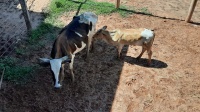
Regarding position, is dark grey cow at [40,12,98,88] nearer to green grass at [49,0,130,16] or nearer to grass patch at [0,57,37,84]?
grass patch at [0,57,37,84]

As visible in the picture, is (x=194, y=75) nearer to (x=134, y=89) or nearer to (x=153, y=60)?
(x=153, y=60)

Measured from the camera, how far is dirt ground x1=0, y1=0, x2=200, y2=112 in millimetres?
6582

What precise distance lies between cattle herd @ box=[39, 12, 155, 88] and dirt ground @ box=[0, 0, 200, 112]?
1.34 ft

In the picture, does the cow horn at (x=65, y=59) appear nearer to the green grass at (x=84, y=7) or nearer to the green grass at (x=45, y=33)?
the green grass at (x=45, y=33)

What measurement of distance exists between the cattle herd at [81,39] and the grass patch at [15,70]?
1270 mm

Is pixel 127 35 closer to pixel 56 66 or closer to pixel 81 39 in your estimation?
pixel 81 39

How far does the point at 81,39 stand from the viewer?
280 inches

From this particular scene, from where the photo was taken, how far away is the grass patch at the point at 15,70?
722 cm

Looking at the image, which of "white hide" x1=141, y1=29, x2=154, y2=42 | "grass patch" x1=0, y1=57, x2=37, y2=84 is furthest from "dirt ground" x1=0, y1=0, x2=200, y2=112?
"white hide" x1=141, y1=29, x2=154, y2=42

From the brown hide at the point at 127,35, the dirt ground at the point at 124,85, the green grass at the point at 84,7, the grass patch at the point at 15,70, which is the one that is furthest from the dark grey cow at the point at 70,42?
the green grass at the point at 84,7

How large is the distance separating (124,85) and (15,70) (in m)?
3.05

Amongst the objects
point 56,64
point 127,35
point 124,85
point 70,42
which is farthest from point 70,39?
point 124,85

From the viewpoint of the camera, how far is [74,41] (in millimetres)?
6875

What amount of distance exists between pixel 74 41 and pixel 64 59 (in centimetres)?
87
